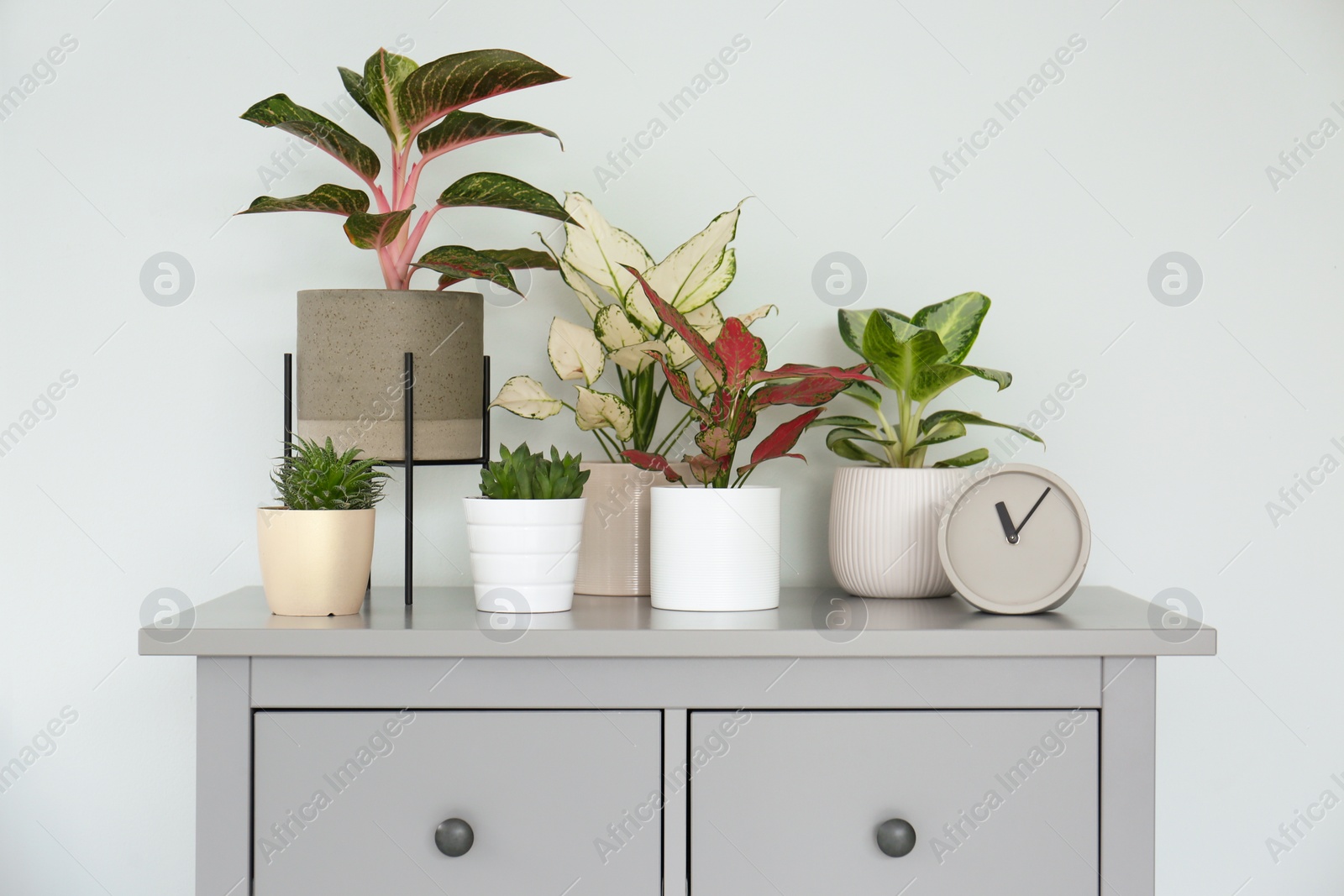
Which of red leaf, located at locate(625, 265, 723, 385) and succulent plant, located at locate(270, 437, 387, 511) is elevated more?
red leaf, located at locate(625, 265, 723, 385)

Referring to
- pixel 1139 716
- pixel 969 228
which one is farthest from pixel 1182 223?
pixel 1139 716

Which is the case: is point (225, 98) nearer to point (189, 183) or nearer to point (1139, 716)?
point (189, 183)

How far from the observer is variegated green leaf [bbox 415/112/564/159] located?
99 centimetres

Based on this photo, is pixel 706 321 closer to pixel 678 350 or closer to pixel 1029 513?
pixel 678 350

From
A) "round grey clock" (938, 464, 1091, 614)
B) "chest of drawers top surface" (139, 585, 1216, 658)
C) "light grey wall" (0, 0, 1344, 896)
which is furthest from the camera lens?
"light grey wall" (0, 0, 1344, 896)

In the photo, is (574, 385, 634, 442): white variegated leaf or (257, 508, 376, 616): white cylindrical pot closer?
(257, 508, 376, 616): white cylindrical pot

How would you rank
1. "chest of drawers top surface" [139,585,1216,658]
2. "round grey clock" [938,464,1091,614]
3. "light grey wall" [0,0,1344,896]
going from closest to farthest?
"chest of drawers top surface" [139,585,1216,658] → "round grey clock" [938,464,1091,614] → "light grey wall" [0,0,1344,896]

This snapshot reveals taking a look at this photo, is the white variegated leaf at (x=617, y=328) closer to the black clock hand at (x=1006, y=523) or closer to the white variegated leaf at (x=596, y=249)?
the white variegated leaf at (x=596, y=249)

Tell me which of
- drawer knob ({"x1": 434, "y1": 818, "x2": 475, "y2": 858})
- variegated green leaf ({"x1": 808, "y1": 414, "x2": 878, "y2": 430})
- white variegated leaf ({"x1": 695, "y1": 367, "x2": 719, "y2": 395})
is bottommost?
drawer knob ({"x1": 434, "y1": 818, "x2": 475, "y2": 858})

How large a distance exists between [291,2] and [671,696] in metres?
0.99

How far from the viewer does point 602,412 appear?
1026mm

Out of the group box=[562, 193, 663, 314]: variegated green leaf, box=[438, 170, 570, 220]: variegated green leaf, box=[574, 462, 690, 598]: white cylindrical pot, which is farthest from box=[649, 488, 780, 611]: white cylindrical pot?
box=[438, 170, 570, 220]: variegated green leaf

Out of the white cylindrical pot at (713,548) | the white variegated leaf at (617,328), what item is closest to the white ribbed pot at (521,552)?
the white cylindrical pot at (713,548)

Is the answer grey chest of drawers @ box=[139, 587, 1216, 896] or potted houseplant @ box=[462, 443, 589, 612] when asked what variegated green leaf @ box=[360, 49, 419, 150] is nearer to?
potted houseplant @ box=[462, 443, 589, 612]
